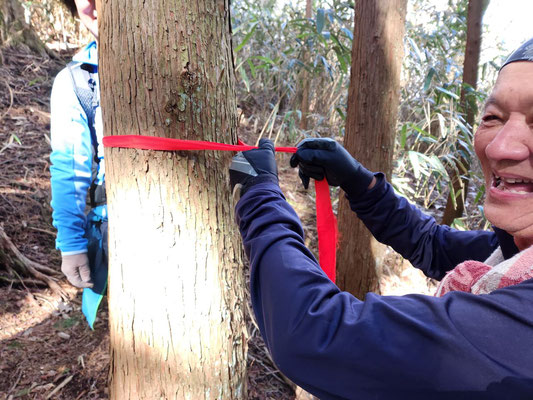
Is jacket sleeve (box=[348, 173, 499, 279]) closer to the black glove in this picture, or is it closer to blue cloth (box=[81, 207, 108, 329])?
the black glove

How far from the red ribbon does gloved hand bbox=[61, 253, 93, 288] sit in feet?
2.94

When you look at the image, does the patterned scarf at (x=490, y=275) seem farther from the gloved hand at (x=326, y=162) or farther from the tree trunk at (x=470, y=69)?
the tree trunk at (x=470, y=69)

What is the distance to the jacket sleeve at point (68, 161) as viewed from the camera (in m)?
1.71

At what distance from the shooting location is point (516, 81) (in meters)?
0.92

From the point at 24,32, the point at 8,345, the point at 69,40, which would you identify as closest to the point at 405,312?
the point at 8,345

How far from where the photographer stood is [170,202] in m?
1.14

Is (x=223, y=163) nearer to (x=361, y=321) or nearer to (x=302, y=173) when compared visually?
(x=302, y=173)

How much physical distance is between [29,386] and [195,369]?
129 centimetres

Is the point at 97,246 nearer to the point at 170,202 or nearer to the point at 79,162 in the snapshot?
the point at 79,162

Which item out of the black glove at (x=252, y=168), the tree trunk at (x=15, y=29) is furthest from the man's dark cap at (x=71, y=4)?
the tree trunk at (x=15, y=29)

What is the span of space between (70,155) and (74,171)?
0.25ft

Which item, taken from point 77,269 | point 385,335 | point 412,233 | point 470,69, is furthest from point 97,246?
point 470,69

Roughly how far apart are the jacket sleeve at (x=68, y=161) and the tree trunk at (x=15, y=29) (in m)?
4.21

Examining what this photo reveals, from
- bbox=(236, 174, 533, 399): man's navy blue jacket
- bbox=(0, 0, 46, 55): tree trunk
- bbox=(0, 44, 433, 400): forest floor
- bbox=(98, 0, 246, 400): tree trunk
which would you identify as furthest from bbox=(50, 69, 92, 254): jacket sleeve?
bbox=(0, 0, 46, 55): tree trunk
